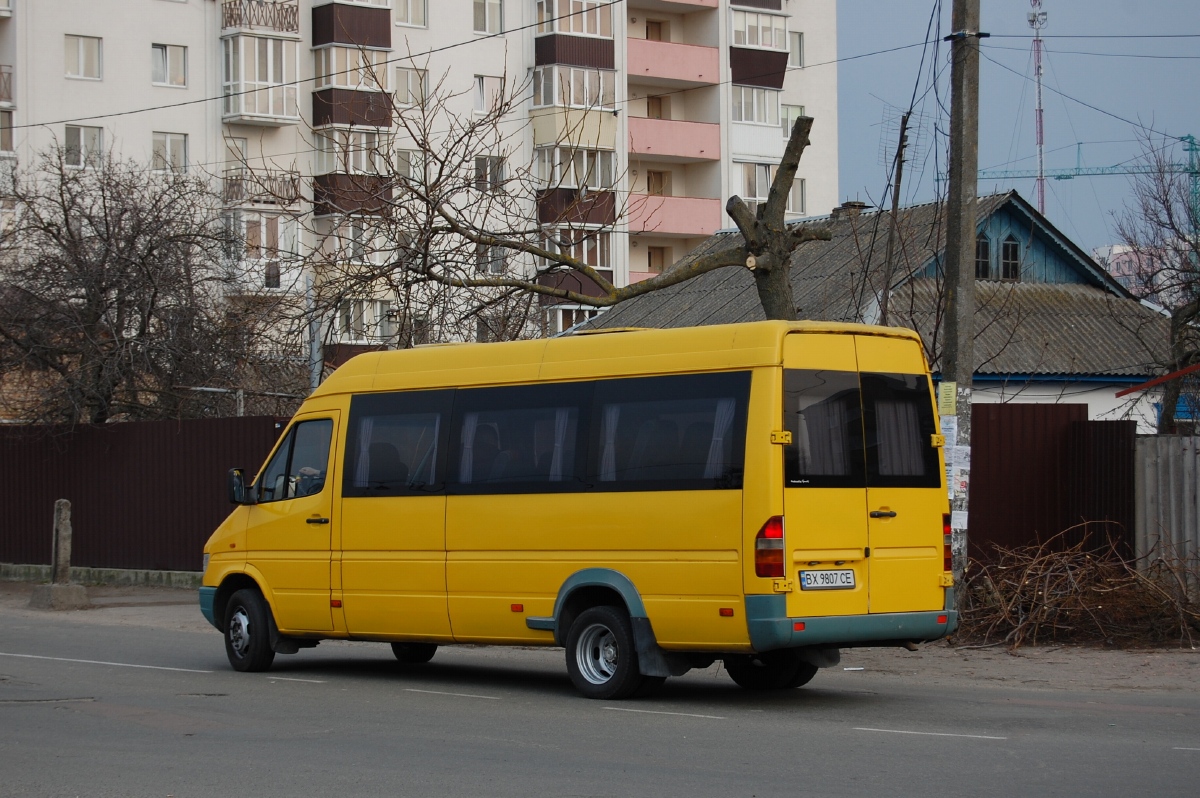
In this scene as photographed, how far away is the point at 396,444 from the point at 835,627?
408 cm

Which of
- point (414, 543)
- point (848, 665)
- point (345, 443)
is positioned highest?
point (345, 443)

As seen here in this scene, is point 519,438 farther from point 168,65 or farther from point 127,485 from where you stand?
point 168,65

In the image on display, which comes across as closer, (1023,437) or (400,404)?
(400,404)

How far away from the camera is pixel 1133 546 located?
15398mm

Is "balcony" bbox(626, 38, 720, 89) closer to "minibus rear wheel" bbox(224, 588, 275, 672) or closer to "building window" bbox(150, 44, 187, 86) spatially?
"building window" bbox(150, 44, 187, 86)

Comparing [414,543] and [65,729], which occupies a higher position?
[414,543]

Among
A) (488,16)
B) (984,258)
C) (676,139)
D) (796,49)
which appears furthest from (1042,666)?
(796,49)

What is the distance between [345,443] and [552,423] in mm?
2261

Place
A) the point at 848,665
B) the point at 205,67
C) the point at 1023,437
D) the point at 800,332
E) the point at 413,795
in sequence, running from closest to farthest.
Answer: the point at 413,795, the point at 800,332, the point at 848,665, the point at 1023,437, the point at 205,67

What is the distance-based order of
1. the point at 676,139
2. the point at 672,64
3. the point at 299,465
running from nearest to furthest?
A: the point at 299,465, the point at 676,139, the point at 672,64

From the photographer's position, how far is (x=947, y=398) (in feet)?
46.6

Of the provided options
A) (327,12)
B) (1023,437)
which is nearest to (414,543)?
(1023,437)

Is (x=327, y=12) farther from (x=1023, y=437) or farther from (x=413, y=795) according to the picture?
(x=413, y=795)

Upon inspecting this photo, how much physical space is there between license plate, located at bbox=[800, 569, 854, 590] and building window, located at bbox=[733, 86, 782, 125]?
50754 mm
